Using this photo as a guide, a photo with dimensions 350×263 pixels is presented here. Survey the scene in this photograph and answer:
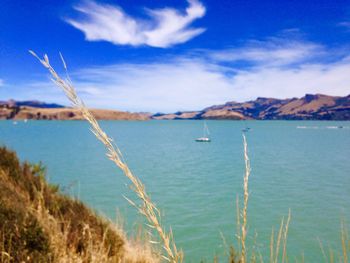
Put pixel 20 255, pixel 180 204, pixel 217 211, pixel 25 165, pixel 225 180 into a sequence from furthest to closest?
pixel 225 180, pixel 180 204, pixel 217 211, pixel 25 165, pixel 20 255

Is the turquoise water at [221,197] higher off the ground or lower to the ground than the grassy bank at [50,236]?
lower

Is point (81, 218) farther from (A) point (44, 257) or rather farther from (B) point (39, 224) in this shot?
(A) point (44, 257)

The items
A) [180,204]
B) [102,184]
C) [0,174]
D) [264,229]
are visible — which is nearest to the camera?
[0,174]

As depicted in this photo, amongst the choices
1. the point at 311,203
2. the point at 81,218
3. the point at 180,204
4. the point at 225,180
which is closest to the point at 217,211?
the point at 180,204

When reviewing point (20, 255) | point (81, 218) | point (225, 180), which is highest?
point (20, 255)

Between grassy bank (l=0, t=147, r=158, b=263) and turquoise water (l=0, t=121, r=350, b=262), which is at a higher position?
grassy bank (l=0, t=147, r=158, b=263)

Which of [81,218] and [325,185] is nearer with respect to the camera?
[81,218]

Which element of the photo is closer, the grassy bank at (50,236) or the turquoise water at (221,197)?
the grassy bank at (50,236)

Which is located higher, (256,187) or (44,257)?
(44,257)

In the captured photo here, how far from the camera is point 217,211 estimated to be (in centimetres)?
2081

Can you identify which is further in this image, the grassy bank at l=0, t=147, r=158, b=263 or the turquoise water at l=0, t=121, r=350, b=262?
the turquoise water at l=0, t=121, r=350, b=262

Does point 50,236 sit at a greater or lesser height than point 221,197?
greater

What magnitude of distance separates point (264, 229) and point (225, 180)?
15039 mm

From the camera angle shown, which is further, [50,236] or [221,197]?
[221,197]
